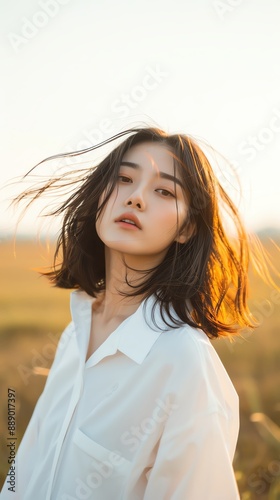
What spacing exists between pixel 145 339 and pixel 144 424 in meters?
0.18

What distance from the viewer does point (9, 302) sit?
8.73 ft

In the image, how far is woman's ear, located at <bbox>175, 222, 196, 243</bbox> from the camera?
142 cm

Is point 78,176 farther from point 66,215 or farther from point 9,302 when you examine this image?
point 9,302

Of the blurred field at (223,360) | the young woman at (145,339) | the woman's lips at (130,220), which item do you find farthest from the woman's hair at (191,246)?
the blurred field at (223,360)

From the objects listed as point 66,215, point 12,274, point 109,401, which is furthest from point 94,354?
point 12,274

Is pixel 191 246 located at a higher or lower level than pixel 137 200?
lower

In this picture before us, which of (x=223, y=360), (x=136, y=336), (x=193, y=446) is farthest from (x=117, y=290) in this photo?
(x=223, y=360)

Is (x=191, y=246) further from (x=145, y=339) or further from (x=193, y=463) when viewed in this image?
(x=193, y=463)

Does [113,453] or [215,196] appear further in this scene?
[215,196]

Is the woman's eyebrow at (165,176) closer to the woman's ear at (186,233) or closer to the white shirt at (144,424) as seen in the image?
the woman's ear at (186,233)

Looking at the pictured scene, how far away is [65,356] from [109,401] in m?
0.31

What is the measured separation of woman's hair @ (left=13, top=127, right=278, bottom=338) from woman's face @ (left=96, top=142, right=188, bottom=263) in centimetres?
3

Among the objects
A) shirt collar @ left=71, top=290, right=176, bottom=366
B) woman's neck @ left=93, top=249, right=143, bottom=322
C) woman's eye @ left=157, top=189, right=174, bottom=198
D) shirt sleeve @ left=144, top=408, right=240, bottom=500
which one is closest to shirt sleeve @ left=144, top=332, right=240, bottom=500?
shirt sleeve @ left=144, top=408, right=240, bottom=500

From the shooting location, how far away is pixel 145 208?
133cm
